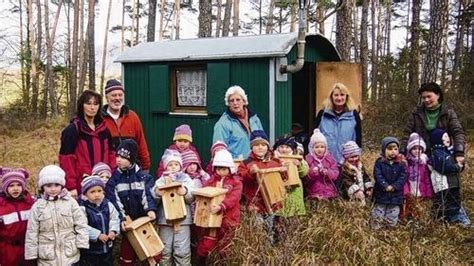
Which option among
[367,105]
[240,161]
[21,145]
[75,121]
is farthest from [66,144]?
[367,105]

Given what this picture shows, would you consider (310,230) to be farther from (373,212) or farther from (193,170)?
(193,170)

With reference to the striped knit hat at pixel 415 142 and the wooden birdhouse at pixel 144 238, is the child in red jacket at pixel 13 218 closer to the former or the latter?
the wooden birdhouse at pixel 144 238

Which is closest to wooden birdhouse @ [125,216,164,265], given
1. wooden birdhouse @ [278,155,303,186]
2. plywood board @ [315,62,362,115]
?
wooden birdhouse @ [278,155,303,186]

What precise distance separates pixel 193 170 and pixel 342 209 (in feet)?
4.93

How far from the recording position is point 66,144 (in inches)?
179

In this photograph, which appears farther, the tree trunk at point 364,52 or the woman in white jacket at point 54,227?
the tree trunk at point 364,52

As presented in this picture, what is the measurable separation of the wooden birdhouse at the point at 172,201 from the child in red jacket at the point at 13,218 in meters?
1.07

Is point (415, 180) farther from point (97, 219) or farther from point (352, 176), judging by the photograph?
point (97, 219)

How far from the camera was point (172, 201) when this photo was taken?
14.3 feet

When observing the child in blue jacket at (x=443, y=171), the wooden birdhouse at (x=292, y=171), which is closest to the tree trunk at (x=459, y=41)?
the child in blue jacket at (x=443, y=171)

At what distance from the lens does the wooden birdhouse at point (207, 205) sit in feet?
14.1

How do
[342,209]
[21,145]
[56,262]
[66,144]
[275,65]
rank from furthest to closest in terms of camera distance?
[21,145] → [275,65] → [342,209] → [66,144] → [56,262]

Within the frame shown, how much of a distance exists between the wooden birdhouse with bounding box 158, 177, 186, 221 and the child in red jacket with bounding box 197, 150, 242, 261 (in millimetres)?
309

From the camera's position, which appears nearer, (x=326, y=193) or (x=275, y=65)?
(x=326, y=193)
